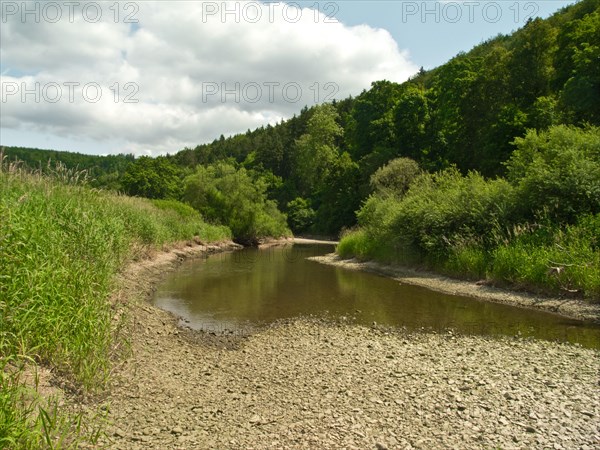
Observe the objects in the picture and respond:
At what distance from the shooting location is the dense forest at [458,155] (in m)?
20.7

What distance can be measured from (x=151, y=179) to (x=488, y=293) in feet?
302

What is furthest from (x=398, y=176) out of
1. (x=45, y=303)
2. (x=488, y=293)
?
(x=45, y=303)

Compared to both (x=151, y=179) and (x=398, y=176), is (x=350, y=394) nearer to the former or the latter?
(x=398, y=176)

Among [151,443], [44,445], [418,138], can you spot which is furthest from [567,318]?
[418,138]

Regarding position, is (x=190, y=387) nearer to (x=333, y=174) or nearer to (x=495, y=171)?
(x=495, y=171)

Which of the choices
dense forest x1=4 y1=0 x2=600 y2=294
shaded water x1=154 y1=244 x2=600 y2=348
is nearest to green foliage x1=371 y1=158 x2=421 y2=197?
dense forest x1=4 y1=0 x2=600 y2=294

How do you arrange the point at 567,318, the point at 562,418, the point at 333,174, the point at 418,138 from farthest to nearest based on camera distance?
the point at 333,174, the point at 418,138, the point at 567,318, the point at 562,418

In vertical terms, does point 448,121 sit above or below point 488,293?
above

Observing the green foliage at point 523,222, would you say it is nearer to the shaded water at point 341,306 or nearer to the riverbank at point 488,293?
the riverbank at point 488,293

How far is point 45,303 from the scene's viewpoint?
6.68m

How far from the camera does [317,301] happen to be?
706 inches

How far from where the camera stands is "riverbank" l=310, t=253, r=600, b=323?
14211mm

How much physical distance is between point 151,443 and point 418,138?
6101 cm

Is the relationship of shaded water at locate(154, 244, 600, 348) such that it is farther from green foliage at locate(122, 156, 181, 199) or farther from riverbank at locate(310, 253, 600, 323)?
green foliage at locate(122, 156, 181, 199)
